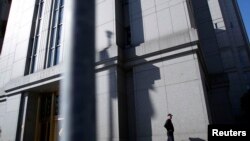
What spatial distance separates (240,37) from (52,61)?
2510cm

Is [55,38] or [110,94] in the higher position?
[55,38]

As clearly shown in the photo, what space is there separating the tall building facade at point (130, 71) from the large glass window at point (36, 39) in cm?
8

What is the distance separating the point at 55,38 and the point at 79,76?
57.3ft

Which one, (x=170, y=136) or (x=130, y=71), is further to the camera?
(x=130, y=71)

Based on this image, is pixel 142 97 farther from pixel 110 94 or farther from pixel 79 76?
pixel 79 76

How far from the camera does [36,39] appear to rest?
18.7 metres

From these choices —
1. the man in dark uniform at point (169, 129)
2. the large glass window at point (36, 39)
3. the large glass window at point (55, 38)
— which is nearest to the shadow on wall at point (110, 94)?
the man in dark uniform at point (169, 129)

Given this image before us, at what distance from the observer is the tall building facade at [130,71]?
36.9 ft

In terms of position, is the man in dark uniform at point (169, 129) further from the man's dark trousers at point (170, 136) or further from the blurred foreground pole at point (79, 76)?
the blurred foreground pole at point (79, 76)

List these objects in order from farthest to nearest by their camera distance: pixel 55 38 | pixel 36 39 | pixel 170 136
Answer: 1. pixel 36 39
2. pixel 55 38
3. pixel 170 136

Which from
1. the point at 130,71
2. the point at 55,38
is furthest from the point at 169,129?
the point at 55,38

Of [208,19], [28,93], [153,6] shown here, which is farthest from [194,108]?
[208,19]

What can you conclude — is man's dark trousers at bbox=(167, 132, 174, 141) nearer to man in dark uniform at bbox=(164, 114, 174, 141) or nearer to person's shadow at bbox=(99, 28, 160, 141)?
man in dark uniform at bbox=(164, 114, 174, 141)

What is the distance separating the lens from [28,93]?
1655cm
